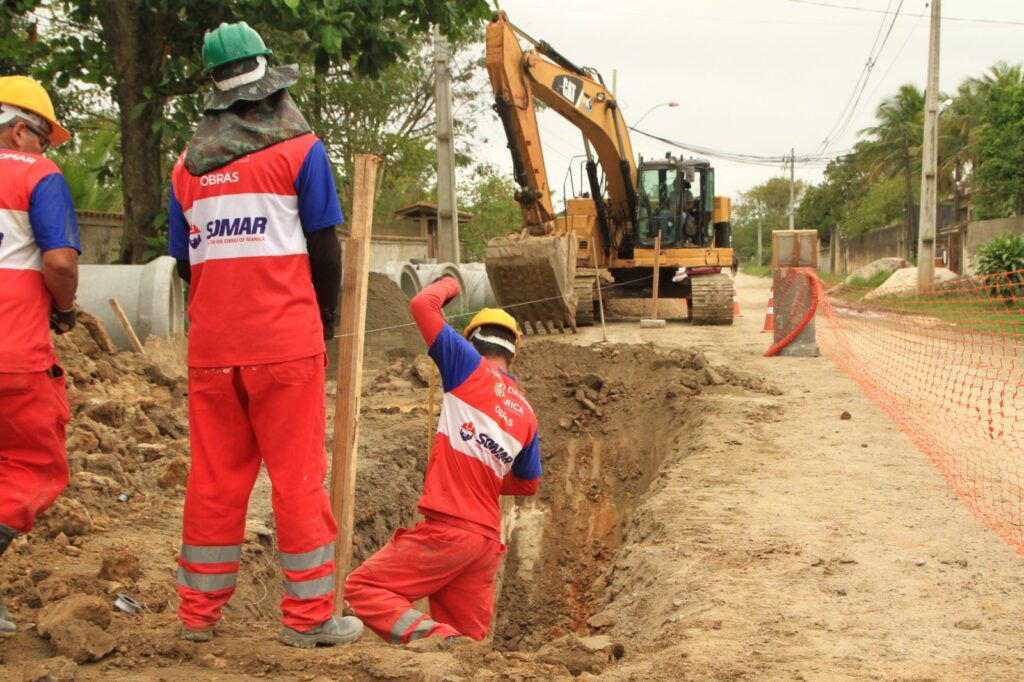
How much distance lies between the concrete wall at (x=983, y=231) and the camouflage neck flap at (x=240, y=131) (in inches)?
996

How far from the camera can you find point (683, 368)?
35.7 feet

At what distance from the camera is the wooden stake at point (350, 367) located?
390 centimetres

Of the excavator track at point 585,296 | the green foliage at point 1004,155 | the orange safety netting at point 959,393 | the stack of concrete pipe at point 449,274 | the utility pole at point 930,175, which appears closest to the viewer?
the orange safety netting at point 959,393

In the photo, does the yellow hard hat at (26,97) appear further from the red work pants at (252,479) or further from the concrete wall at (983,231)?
the concrete wall at (983,231)

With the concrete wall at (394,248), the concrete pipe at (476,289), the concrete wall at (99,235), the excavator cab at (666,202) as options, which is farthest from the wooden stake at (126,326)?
the concrete wall at (394,248)

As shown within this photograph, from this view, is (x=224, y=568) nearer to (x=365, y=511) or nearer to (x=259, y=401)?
(x=259, y=401)

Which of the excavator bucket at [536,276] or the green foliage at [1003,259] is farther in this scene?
the green foliage at [1003,259]

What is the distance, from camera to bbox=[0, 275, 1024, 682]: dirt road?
3.53 metres

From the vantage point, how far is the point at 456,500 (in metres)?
4.39

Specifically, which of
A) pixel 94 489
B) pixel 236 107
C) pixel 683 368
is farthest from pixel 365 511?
pixel 683 368

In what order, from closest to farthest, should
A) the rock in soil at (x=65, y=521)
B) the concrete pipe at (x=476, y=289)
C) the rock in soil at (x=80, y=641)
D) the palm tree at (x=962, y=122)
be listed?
1. the rock in soil at (x=80, y=641)
2. the rock in soil at (x=65, y=521)
3. the concrete pipe at (x=476, y=289)
4. the palm tree at (x=962, y=122)

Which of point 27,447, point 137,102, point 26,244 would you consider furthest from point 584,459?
point 26,244

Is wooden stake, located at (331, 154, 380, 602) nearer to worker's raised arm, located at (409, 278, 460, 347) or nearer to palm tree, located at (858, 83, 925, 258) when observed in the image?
worker's raised arm, located at (409, 278, 460, 347)

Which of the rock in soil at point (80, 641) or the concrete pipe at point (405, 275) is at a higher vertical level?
the concrete pipe at point (405, 275)
